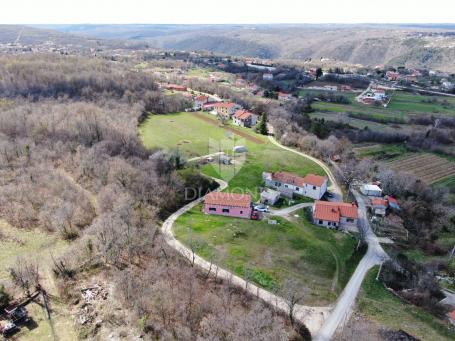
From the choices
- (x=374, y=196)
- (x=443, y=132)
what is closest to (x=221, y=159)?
(x=374, y=196)

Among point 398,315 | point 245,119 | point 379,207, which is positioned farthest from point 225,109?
point 398,315

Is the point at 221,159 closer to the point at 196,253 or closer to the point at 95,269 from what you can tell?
the point at 196,253

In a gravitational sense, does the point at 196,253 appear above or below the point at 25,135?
below

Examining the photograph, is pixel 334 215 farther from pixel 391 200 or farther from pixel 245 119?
pixel 245 119

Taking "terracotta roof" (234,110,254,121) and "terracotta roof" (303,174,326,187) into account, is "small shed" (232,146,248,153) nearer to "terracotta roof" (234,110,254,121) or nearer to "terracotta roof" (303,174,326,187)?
"terracotta roof" (303,174,326,187)

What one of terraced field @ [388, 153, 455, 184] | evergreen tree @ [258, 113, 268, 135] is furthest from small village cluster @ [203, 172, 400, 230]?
evergreen tree @ [258, 113, 268, 135]

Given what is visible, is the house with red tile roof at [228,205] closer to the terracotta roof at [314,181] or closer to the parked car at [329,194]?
the terracotta roof at [314,181]
